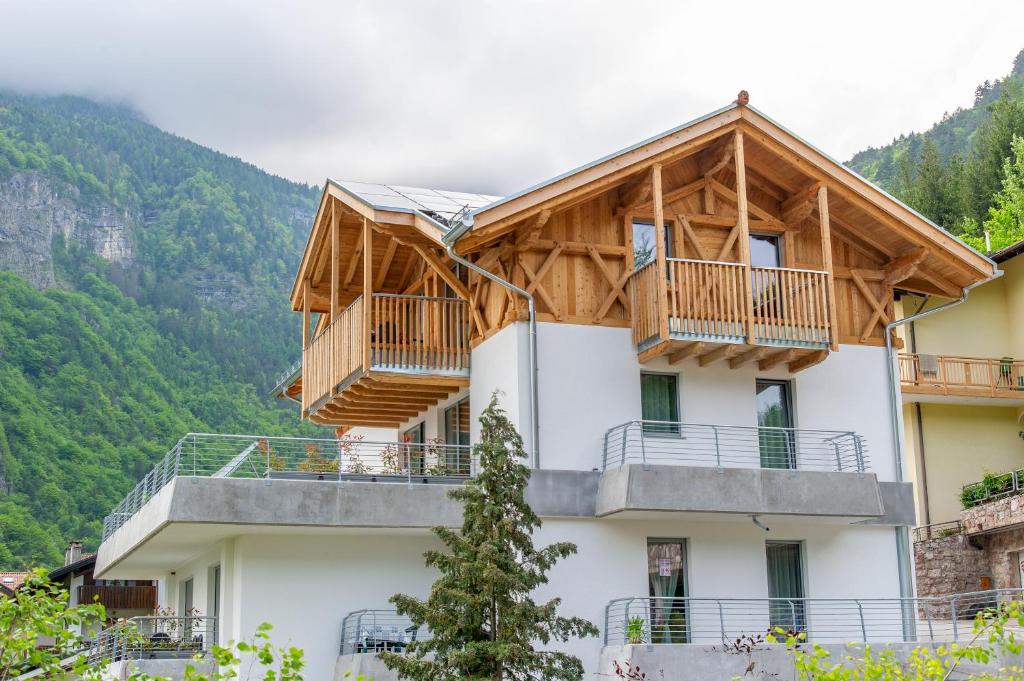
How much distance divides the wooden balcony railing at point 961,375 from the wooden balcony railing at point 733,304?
14.1 meters

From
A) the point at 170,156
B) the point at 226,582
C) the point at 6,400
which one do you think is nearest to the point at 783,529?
the point at 226,582

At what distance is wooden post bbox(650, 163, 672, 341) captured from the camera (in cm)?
2234

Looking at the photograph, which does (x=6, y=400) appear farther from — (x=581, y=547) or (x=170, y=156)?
(x=581, y=547)

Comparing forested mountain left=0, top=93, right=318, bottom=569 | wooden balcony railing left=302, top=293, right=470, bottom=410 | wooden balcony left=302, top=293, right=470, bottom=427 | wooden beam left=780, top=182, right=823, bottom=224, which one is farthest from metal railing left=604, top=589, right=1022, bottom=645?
forested mountain left=0, top=93, right=318, bottom=569

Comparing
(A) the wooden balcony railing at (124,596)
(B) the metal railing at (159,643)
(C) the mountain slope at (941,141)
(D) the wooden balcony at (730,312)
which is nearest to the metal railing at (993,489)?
(D) the wooden balcony at (730,312)

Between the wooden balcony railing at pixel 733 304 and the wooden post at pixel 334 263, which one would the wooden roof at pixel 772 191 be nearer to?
the wooden balcony railing at pixel 733 304

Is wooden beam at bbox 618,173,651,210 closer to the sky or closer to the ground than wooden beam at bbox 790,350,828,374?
closer to the sky

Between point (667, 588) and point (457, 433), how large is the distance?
5659 mm

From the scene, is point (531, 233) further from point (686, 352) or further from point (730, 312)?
point (730, 312)

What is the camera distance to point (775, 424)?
82.2ft

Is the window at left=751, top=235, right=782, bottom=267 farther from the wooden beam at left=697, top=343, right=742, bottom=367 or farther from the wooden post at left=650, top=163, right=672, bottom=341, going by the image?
the wooden post at left=650, top=163, right=672, bottom=341

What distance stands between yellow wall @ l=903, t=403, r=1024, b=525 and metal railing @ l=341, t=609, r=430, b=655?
20.2m

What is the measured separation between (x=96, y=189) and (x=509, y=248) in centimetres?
11113

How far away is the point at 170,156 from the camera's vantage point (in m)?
137
